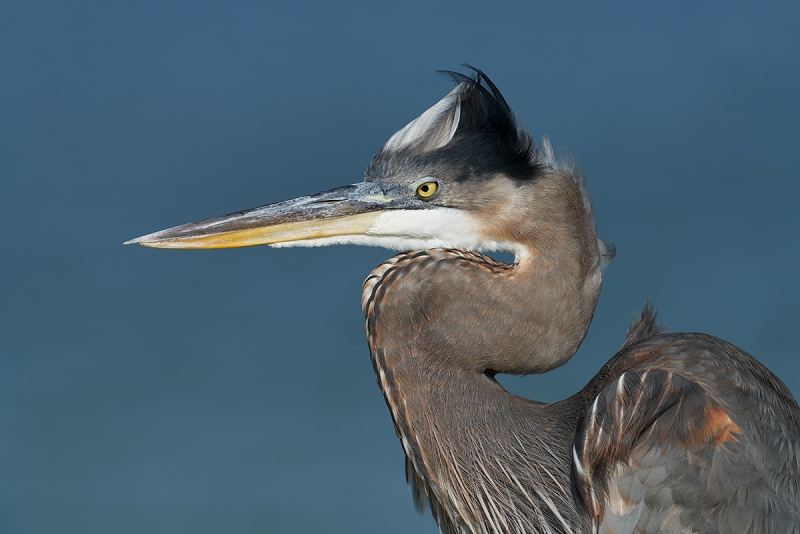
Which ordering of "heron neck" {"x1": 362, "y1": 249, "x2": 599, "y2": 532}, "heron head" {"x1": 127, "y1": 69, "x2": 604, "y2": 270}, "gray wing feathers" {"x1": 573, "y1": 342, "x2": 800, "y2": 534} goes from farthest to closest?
1. "heron head" {"x1": 127, "y1": 69, "x2": 604, "y2": 270}
2. "heron neck" {"x1": 362, "y1": 249, "x2": 599, "y2": 532}
3. "gray wing feathers" {"x1": 573, "y1": 342, "x2": 800, "y2": 534}

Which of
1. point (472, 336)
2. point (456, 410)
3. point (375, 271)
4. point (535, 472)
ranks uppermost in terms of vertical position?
point (375, 271)

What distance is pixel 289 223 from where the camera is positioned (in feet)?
8.87

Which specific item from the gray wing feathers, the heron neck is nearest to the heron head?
the heron neck

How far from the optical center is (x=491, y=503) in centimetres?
251

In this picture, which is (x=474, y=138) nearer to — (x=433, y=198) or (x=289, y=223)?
(x=433, y=198)

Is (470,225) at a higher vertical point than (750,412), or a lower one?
higher

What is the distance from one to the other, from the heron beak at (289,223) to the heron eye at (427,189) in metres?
0.09

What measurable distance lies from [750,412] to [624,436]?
1.19ft

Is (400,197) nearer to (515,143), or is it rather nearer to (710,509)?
(515,143)

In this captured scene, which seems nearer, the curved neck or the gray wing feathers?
the gray wing feathers

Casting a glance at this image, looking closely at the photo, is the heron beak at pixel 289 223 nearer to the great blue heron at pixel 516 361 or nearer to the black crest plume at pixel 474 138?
the great blue heron at pixel 516 361

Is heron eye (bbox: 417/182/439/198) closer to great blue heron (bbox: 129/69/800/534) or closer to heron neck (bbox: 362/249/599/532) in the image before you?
great blue heron (bbox: 129/69/800/534)

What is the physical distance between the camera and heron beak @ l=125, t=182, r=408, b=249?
270 cm

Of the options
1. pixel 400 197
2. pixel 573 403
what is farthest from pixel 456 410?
pixel 400 197
